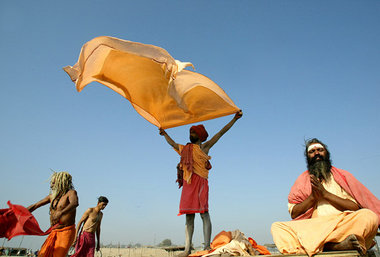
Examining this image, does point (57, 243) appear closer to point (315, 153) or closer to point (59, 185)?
point (59, 185)

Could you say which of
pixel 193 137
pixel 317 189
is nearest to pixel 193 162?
pixel 193 137

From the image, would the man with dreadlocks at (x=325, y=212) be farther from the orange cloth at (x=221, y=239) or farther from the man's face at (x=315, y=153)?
the orange cloth at (x=221, y=239)

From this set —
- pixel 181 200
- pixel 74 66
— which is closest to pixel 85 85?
pixel 74 66

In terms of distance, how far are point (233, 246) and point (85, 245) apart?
20.8ft

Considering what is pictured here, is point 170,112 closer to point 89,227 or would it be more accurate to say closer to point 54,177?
point 54,177

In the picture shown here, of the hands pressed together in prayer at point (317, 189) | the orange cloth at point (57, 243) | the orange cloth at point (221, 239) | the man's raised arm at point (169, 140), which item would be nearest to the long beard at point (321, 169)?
the hands pressed together in prayer at point (317, 189)

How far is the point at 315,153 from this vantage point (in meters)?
4.87

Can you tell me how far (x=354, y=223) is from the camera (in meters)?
3.58

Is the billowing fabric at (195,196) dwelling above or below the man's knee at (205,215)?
above

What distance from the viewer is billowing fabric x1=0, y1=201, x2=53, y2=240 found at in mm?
4660

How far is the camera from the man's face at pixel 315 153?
A: 4.80 m

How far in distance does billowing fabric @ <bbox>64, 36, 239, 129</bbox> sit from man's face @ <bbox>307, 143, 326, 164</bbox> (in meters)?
1.77

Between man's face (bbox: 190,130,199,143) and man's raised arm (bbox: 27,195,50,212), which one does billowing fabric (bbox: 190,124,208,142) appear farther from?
man's raised arm (bbox: 27,195,50,212)

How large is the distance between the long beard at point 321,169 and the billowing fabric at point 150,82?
6.59 ft
